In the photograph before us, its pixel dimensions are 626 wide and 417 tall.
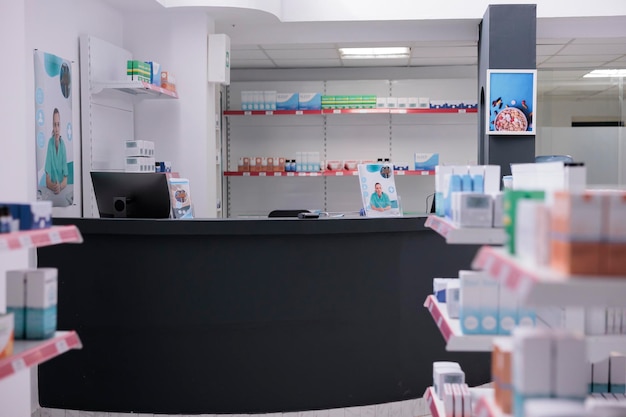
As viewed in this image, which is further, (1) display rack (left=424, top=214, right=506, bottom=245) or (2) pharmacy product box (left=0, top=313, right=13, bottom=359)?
(1) display rack (left=424, top=214, right=506, bottom=245)

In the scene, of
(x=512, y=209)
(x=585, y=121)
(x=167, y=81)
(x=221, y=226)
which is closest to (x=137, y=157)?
(x=167, y=81)

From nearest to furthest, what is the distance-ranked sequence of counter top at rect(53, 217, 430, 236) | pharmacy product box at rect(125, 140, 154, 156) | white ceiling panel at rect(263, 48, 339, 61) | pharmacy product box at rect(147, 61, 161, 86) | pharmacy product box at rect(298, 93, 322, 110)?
counter top at rect(53, 217, 430, 236) → pharmacy product box at rect(125, 140, 154, 156) → pharmacy product box at rect(147, 61, 161, 86) → white ceiling panel at rect(263, 48, 339, 61) → pharmacy product box at rect(298, 93, 322, 110)

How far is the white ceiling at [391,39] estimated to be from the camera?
708cm

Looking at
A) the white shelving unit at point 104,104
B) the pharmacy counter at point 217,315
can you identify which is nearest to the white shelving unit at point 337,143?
the white shelving unit at point 104,104

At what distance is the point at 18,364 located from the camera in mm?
2502

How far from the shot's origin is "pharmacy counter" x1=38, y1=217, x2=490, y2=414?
436cm

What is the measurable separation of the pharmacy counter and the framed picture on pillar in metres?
2.66

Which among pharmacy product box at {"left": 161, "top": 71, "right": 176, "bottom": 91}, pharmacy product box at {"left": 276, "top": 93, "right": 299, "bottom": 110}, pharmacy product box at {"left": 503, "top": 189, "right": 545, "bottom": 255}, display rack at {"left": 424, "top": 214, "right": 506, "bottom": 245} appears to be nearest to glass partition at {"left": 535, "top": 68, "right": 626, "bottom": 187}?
pharmacy product box at {"left": 276, "top": 93, "right": 299, "bottom": 110}

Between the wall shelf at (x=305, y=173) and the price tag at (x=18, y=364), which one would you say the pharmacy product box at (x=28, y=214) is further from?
the wall shelf at (x=305, y=173)

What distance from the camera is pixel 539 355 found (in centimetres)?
191

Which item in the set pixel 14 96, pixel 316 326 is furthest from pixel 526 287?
pixel 14 96

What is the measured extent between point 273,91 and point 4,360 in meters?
6.87

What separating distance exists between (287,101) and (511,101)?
3041 mm

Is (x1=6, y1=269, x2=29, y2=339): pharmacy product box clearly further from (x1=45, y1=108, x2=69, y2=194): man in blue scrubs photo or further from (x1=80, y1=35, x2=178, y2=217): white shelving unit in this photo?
(x1=80, y1=35, x2=178, y2=217): white shelving unit
